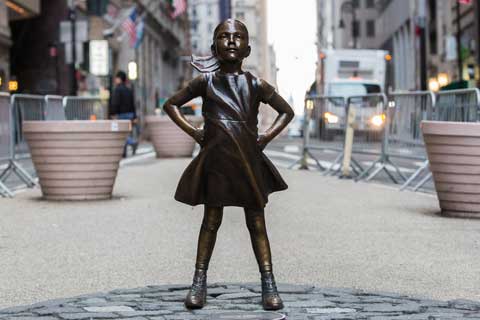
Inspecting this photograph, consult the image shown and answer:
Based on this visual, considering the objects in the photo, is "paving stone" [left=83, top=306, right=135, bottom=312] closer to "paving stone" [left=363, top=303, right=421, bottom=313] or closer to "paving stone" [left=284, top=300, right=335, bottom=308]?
"paving stone" [left=284, top=300, right=335, bottom=308]

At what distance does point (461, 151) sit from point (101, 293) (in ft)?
17.6

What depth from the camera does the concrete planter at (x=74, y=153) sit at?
40.0ft

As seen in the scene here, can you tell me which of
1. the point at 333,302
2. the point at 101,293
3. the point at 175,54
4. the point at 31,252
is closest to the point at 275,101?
the point at 333,302

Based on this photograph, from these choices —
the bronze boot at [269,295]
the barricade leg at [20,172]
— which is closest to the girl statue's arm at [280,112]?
the bronze boot at [269,295]

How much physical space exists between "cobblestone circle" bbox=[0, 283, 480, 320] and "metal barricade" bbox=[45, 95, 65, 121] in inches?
422

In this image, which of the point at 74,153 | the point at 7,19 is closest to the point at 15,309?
the point at 74,153

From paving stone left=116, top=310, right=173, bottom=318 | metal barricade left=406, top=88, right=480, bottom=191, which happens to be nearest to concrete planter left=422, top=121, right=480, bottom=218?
metal barricade left=406, top=88, right=480, bottom=191

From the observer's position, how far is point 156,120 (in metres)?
25.7

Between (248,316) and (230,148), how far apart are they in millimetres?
772

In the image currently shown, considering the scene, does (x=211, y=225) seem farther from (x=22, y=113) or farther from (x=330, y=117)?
(x=330, y=117)

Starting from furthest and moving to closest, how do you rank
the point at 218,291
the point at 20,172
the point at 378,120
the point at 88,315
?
the point at 378,120 < the point at 20,172 < the point at 218,291 < the point at 88,315

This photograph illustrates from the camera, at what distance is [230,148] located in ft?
16.6

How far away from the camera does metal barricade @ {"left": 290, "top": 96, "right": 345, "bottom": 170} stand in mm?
18625

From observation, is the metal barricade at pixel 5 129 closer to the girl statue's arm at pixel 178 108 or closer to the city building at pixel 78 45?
the girl statue's arm at pixel 178 108
